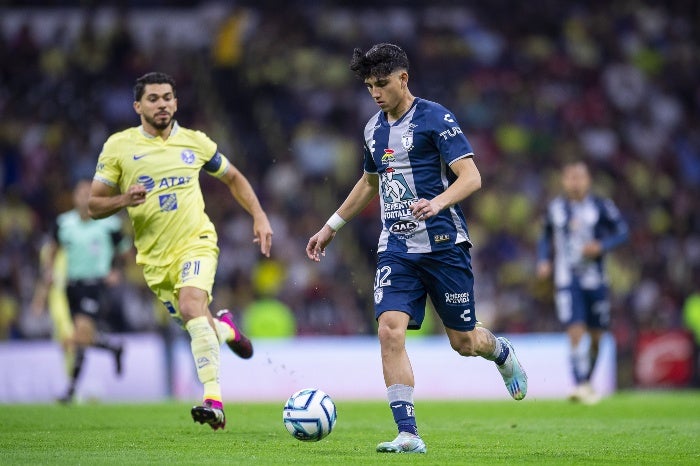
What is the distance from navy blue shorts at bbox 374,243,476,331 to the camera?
7.74 m

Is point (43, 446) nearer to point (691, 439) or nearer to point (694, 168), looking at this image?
point (691, 439)

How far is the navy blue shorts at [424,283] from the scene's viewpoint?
774 centimetres

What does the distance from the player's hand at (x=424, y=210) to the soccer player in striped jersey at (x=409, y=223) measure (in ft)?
1.11

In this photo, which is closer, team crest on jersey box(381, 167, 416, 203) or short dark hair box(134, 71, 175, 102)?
team crest on jersey box(381, 167, 416, 203)

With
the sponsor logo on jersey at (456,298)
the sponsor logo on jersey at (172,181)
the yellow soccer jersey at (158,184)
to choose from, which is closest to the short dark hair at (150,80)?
the yellow soccer jersey at (158,184)

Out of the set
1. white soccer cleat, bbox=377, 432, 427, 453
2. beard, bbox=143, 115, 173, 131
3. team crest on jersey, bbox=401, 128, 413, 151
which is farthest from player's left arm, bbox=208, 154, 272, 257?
white soccer cleat, bbox=377, 432, 427, 453

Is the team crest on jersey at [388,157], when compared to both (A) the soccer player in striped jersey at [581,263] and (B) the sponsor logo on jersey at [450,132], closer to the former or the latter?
(B) the sponsor logo on jersey at [450,132]

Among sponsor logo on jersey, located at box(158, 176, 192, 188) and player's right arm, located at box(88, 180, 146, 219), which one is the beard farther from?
player's right arm, located at box(88, 180, 146, 219)

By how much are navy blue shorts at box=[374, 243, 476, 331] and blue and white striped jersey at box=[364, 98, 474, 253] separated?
0.21 ft

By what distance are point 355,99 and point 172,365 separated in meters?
8.74

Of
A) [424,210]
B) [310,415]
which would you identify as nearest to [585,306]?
[310,415]

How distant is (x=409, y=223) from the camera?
782cm

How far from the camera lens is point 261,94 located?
75.5 feet

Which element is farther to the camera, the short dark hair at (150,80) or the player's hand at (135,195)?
the short dark hair at (150,80)
